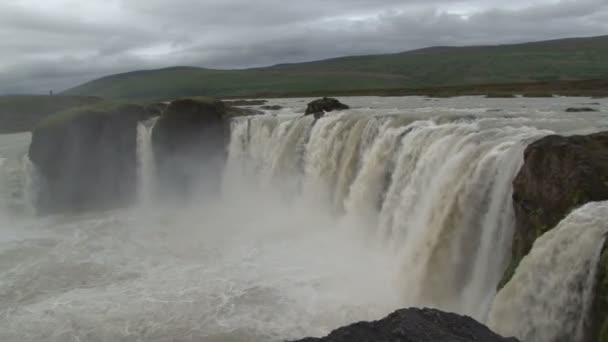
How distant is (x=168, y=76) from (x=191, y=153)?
15858 cm

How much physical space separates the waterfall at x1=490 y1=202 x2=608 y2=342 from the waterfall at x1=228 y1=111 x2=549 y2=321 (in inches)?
115

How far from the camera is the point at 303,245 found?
21.2 metres

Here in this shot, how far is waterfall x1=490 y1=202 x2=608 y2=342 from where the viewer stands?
7.29m

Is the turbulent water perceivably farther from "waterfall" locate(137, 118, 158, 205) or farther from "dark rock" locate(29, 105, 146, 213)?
"waterfall" locate(137, 118, 158, 205)

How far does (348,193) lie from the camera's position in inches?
877

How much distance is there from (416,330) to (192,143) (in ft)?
91.2

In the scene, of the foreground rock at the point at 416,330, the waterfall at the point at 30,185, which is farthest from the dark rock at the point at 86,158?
the foreground rock at the point at 416,330

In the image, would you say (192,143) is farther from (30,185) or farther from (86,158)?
(30,185)

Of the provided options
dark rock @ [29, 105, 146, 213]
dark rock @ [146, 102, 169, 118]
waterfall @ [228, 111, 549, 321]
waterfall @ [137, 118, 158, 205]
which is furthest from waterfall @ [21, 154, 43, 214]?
waterfall @ [228, 111, 549, 321]

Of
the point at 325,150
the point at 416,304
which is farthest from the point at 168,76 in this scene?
the point at 416,304

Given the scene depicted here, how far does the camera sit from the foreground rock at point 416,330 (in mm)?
5609

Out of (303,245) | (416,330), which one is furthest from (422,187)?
(416,330)

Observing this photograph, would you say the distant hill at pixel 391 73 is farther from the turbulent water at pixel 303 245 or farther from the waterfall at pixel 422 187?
the turbulent water at pixel 303 245

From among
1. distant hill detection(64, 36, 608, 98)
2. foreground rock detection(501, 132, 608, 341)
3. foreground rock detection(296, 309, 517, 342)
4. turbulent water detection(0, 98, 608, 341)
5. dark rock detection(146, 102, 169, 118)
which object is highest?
distant hill detection(64, 36, 608, 98)
